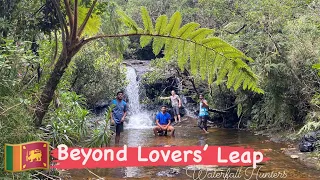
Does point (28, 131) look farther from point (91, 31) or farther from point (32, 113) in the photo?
point (91, 31)

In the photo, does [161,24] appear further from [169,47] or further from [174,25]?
[169,47]

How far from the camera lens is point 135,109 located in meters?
17.8

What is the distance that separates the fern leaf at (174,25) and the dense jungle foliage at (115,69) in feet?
1.01

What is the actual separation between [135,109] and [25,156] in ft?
48.0

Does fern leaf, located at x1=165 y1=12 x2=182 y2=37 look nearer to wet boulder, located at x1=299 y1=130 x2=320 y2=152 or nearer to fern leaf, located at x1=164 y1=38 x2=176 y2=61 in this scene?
fern leaf, located at x1=164 y1=38 x2=176 y2=61

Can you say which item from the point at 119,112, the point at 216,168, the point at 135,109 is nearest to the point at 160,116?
the point at 119,112

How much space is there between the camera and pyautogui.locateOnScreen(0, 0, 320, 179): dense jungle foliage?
3648mm

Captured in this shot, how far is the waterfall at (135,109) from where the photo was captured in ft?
54.2

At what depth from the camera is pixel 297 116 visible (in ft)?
36.1

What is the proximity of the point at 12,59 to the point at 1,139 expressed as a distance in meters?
0.93

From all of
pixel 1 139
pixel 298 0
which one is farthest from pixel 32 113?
pixel 298 0

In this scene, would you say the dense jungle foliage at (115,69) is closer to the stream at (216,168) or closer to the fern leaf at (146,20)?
the fern leaf at (146,20)

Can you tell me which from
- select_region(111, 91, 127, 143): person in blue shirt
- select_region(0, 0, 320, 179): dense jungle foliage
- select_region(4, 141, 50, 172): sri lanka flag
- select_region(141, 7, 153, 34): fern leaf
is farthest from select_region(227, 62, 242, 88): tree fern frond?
select_region(111, 91, 127, 143): person in blue shirt
